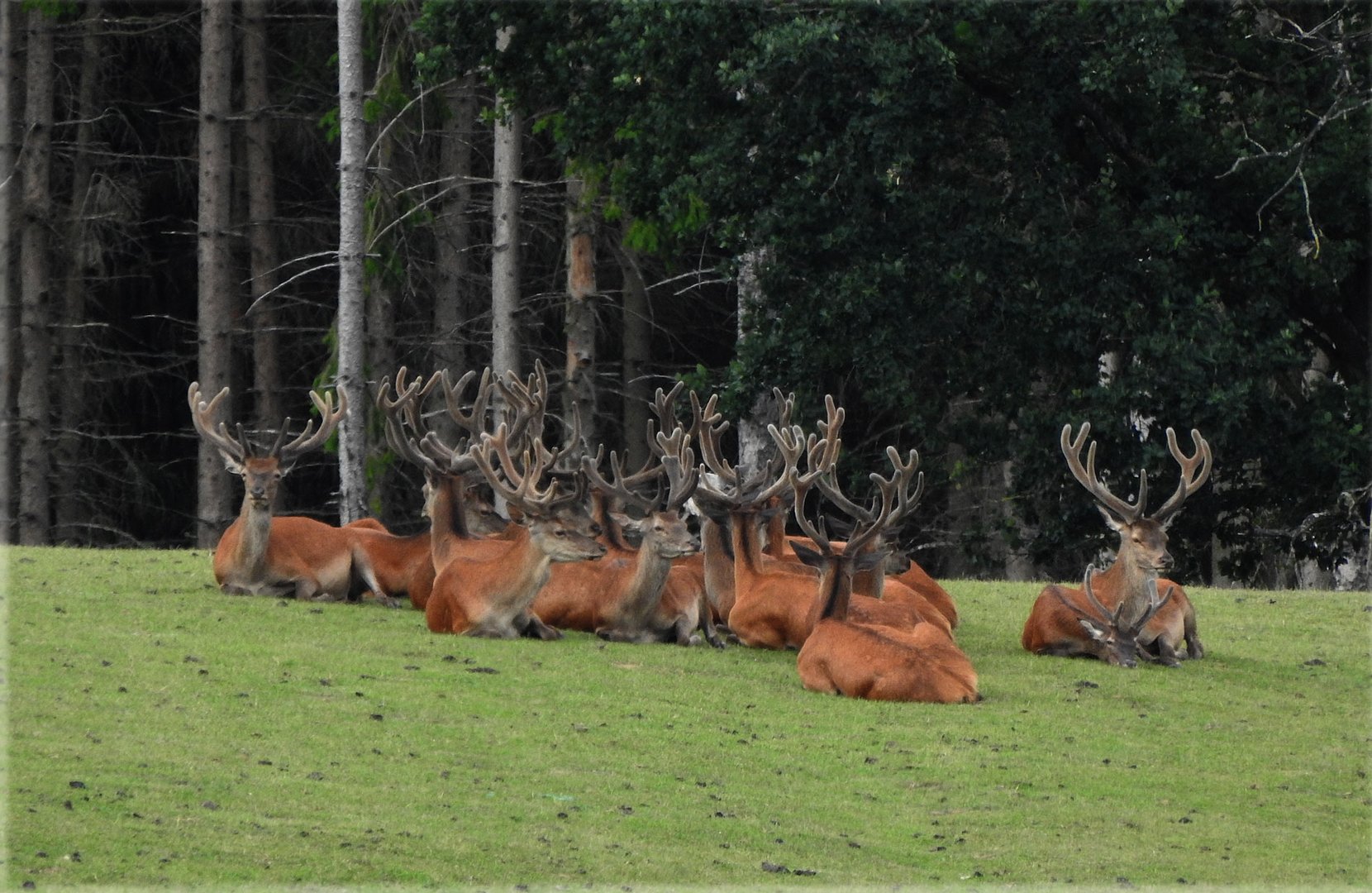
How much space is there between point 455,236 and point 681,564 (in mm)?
14473

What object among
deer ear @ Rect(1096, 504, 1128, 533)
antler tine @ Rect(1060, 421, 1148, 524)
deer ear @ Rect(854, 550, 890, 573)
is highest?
antler tine @ Rect(1060, 421, 1148, 524)

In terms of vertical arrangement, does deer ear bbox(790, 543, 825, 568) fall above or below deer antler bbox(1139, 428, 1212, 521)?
below

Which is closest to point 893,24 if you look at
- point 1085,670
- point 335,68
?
point 1085,670

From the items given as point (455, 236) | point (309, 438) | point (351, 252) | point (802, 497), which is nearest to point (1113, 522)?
point (802, 497)

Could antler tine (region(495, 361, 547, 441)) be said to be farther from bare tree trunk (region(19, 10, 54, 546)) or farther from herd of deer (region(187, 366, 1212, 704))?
bare tree trunk (region(19, 10, 54, 546))

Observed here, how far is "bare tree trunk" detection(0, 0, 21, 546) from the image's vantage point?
23.8m

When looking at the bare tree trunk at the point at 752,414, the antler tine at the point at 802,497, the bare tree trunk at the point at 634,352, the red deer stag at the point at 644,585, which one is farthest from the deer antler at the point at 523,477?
the bare tree trunk at the point at 634,352

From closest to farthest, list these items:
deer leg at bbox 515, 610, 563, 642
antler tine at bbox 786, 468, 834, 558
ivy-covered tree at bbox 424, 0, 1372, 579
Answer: antler tine at bbox 786, 468, 834, 558 → deer leg at bbox 515, 610, 563, 642 → ivy-covered tree at bbox 424, 0, 1372, 579

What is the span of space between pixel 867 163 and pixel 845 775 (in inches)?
367

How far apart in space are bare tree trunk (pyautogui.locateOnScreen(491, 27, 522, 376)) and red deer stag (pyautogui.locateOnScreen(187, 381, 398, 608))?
855 cm

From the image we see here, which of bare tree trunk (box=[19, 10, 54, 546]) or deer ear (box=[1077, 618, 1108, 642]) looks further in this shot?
bare tree trunk (box=[19, 10, 54, 546])

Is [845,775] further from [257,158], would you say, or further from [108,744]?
[257,158]

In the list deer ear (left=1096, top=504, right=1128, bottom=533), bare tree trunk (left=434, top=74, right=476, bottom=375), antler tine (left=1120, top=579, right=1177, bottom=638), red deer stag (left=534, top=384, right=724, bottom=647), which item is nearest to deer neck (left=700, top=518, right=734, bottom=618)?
red deer stag (left=534, top=384, right=724, bottom=647)

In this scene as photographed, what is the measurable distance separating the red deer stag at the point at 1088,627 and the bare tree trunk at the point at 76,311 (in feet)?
55.6
